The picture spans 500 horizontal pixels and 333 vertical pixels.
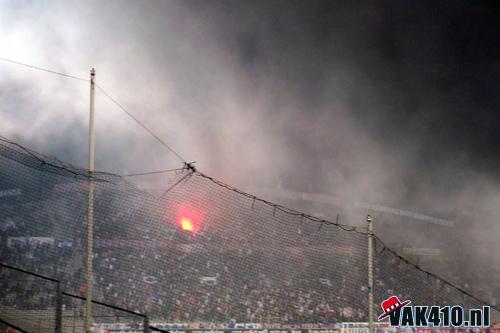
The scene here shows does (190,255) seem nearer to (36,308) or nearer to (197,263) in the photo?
(197,263)

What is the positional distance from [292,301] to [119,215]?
3169mm

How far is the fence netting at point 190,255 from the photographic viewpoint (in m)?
8.75

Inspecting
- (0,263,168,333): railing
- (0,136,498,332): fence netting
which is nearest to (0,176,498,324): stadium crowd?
(0,136,498,332): fence netting

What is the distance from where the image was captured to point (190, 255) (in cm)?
980

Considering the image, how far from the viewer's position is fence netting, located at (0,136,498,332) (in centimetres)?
875

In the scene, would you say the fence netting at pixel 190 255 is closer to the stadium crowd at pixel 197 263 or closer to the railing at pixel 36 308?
the stadium crowd at pixel 197 263

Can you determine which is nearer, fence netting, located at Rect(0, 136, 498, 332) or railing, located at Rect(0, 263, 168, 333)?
railing, located at Rect(0, 263, 168, 333)

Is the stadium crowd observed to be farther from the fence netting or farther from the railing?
the railing

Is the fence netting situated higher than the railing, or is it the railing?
the fence netting

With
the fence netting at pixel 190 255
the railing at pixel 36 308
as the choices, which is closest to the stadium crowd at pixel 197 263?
the fence netting at pixel 190 255

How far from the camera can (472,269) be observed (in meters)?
12.8

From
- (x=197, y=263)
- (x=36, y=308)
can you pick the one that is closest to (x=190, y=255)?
(x=197, y=263)

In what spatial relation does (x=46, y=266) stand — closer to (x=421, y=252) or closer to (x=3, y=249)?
(x=3, y=249)

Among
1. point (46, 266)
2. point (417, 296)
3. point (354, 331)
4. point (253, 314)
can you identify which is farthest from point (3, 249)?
point (417, 296)
